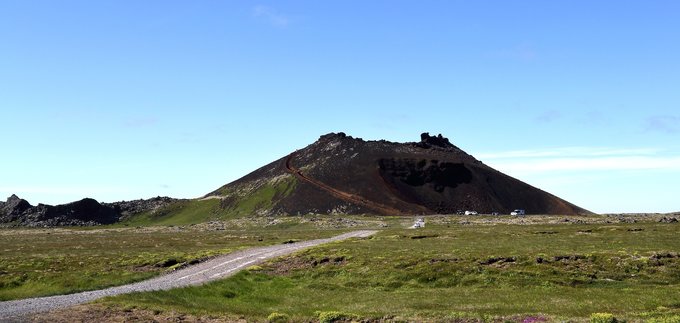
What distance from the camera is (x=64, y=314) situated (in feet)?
110

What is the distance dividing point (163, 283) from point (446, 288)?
84.7 ft

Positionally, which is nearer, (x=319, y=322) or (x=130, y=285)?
(x=319, y=322)

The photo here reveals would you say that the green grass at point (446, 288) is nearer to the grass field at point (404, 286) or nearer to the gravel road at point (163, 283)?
the grass field at point (404, 286)

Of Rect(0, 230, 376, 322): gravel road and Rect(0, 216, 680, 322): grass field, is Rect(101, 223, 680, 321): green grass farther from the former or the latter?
Rect(0, 230, 376, 322): gravel road

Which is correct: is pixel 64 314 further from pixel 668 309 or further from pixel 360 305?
pixel 668 309

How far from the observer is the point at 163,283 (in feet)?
166

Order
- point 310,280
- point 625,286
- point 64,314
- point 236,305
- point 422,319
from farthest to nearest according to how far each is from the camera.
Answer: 1. point 310,280
2. point 625,286
3. point 236,305
4. point 64,314
5. point 422,319

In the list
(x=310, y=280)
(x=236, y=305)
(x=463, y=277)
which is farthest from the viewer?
(x=310, y=280)

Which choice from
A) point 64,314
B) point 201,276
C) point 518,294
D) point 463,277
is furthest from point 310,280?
point 64,314

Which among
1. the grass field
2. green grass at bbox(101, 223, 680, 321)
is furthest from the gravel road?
green grass at bbox(101, 223, 680, 321)

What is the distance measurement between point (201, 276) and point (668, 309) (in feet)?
135

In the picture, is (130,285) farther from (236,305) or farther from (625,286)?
(625,286)

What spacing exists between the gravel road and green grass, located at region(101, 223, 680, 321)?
11.0ft

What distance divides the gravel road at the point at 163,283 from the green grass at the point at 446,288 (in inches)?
132
